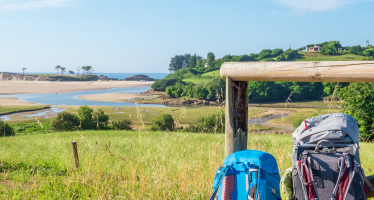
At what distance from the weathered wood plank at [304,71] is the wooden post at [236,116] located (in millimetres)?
108

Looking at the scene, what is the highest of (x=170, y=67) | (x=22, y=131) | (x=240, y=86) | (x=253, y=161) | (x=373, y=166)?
(x=170, y=67)

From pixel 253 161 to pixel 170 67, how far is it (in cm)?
14230

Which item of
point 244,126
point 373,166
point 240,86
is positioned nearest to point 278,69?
point 240,86

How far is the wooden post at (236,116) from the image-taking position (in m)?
1.80

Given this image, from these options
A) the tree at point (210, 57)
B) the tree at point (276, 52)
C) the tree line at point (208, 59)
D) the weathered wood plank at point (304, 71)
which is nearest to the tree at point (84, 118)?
the weathered wood plank at point (304, 71)

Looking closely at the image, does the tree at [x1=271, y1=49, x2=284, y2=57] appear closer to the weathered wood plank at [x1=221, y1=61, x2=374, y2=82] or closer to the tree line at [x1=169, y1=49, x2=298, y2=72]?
the tree line at [x1=169, y1=49, x2=298, y2=72]

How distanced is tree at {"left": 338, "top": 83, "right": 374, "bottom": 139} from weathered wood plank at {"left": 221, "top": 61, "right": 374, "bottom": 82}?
482 inches

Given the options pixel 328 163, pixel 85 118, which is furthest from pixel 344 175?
pixel 85 118

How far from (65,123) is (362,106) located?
21.3 meters

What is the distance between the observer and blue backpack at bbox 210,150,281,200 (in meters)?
1.34

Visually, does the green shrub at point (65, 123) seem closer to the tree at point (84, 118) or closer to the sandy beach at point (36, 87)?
the tree at point (84, 118)

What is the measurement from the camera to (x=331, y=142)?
1.28m

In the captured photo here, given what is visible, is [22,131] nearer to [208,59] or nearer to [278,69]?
[278,69]

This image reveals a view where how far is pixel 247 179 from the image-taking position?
1360 millimetres
